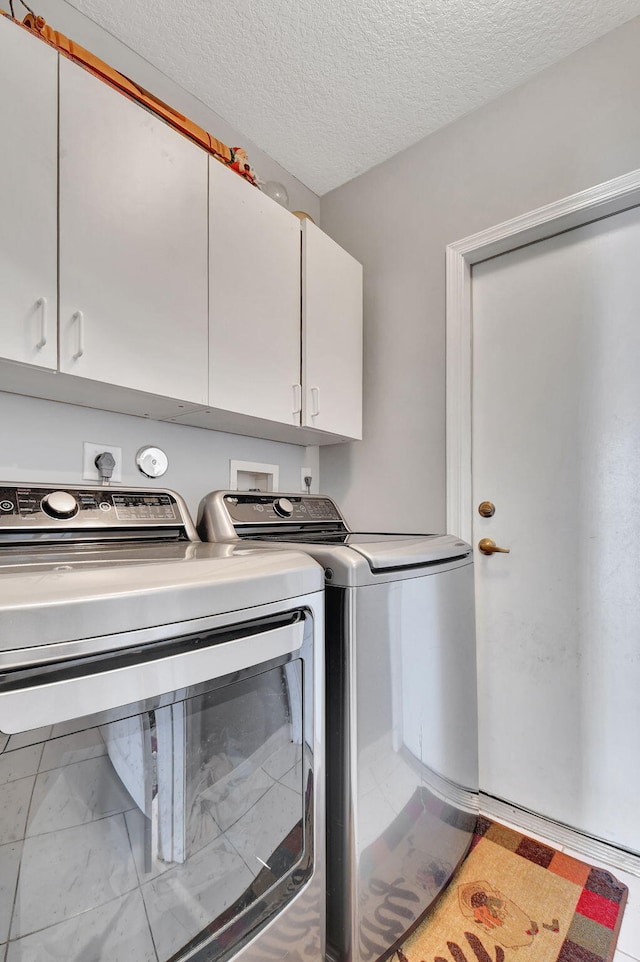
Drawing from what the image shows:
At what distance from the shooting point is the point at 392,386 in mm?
2033

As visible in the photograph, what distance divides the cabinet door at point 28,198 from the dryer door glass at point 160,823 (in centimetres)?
84

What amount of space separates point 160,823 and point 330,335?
163cm

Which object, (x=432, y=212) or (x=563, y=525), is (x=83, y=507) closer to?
(x=563, y=525)

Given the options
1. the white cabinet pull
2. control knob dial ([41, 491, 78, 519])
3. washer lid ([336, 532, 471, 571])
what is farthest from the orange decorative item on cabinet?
washer lid ([336, 532, 471, 571])

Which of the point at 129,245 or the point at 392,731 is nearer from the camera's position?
the point at 392,731

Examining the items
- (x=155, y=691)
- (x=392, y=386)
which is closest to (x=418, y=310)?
(x=392, y=386)

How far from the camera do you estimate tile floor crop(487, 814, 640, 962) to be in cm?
115

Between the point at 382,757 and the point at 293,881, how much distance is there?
288mm

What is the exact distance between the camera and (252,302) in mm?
1578

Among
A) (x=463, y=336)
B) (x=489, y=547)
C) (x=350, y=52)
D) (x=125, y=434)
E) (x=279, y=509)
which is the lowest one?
(x=489, y=547)

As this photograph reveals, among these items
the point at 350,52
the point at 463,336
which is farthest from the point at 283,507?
the point at 350,52

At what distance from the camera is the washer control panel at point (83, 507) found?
108 centimetres

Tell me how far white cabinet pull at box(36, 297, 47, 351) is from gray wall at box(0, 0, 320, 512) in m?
0.31

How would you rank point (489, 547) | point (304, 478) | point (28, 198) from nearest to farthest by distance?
point (28, 198)
point (489, 547)
point (304, 478)
